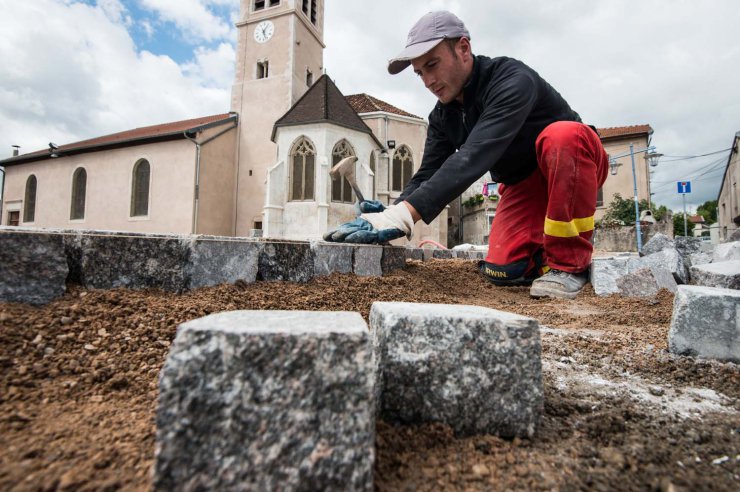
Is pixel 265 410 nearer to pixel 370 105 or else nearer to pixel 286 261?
pixel 286 261

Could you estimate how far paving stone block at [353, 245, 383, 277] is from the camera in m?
2.80

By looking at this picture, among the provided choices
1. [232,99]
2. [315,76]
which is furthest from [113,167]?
[315,76]

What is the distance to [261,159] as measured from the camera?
54.7 feet

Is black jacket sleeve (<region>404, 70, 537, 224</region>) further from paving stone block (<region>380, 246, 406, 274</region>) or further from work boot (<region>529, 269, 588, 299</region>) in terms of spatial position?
work boot (<region>529, 269, 588, 299</region>)

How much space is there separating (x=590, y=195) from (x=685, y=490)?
257cm

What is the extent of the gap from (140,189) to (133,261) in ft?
59.4

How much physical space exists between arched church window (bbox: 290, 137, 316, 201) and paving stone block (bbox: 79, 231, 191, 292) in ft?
40.5

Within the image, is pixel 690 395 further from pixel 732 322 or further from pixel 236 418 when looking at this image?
pixel 236 418

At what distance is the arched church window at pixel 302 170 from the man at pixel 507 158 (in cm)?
1101

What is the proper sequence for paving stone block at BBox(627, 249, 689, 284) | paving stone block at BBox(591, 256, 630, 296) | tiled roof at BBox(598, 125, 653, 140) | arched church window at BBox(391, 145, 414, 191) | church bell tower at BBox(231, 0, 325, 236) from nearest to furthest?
paving stone block at BBox(591, 256, 630, 296) → paving stone block at BBox(627, 249, 689, 284) → church bell tower at BBox(231, 0, 325, 236) → arched church window at BBox(391, 145, 414, 191) → tiled roof at BBox(598, 125, 653, 140)

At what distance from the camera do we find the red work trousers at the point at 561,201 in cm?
274

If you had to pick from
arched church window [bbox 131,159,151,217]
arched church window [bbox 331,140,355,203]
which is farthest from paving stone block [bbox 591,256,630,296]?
arched church window [bbox 131,159,151,217]

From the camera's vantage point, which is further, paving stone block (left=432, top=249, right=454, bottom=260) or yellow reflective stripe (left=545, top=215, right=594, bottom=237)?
paving stone block (left=432, top=249, right=454, bottom=260)

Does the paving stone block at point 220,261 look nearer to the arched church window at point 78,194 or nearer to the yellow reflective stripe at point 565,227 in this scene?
the yellow reflective stripe at point 565,227
